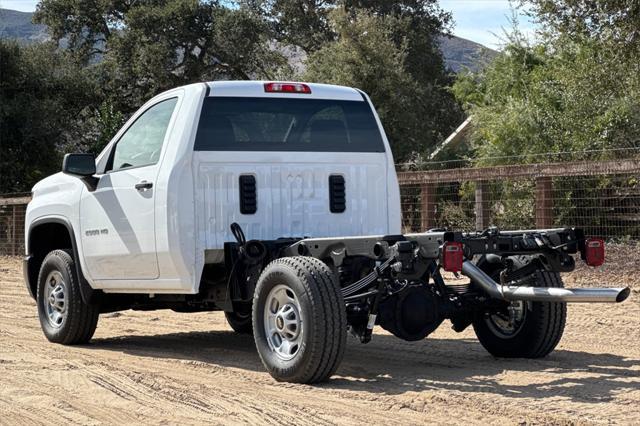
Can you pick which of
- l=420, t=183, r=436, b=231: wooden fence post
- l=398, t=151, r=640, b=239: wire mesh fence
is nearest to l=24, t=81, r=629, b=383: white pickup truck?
l=398, t=151, r=640, b=239: wire mesh fence

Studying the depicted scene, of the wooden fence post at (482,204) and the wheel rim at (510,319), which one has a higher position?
the wooden fence post at (482,204)

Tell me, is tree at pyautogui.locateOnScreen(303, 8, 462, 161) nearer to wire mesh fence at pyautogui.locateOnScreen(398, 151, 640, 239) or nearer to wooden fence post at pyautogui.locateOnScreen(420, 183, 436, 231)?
wooden fence post at pyautogui.locateOnScreen(420, 183, 436, 231)

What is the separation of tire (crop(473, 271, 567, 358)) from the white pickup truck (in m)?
0.01

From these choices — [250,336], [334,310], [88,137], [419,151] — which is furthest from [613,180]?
[88,137]

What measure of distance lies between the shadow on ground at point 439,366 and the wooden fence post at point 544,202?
4.95 metres

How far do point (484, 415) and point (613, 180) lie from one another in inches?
343

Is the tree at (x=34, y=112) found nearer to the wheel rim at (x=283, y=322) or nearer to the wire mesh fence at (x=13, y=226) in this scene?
the wire mesh fence at (x=13, y=226)

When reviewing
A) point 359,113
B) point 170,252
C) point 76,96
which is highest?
point 76,96

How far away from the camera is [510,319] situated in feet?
26.9

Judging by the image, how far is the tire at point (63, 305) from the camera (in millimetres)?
9422

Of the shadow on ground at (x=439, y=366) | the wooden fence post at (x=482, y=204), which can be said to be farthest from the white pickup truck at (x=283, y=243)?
the wooden fence post at (x=482, y=204)

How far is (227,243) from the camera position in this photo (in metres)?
8.09

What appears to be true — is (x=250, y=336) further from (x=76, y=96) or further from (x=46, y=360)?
(x=76, y=96)

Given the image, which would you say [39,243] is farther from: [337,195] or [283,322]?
[283,322]
